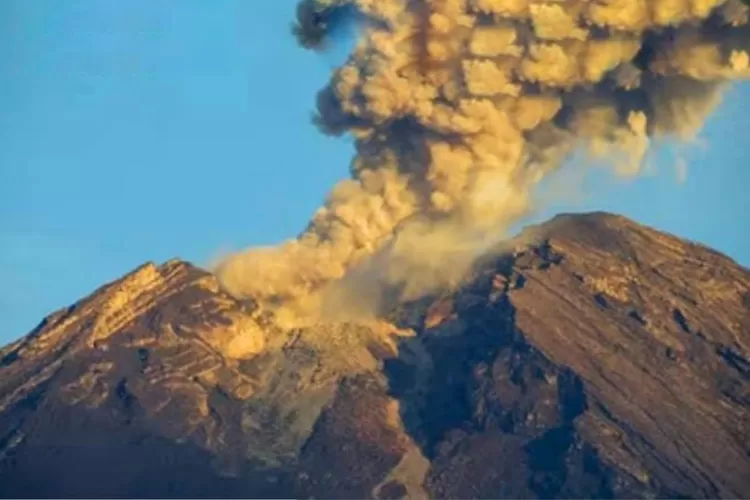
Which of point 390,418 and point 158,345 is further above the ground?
point 158,345

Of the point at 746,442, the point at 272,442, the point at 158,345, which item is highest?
the point at 158,345

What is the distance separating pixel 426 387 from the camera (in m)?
89.4

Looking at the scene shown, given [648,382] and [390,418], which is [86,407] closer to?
[390,418]

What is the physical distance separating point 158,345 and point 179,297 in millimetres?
2592

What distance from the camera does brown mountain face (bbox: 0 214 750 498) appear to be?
8025cm

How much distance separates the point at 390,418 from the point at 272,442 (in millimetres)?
5568

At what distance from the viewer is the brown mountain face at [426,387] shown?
80.2 meters

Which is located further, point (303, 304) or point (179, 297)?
point (179, 297)

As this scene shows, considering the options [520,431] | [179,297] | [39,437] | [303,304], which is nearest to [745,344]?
[520,431]

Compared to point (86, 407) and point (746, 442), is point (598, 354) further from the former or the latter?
point (86, 407)

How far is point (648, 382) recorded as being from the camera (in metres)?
84.0

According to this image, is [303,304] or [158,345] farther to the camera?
[158,345]

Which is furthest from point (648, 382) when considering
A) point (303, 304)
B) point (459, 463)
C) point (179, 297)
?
point (179, 297)

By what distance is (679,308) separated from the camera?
89.4 meters
